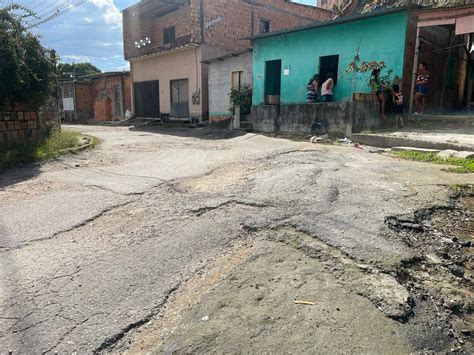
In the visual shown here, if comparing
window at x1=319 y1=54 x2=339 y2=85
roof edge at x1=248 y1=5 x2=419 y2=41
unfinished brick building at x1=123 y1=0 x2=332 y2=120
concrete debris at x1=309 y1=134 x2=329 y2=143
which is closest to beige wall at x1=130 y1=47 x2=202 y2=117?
unfinished brick building at x1=123 y1=0 x2=332 y2=120

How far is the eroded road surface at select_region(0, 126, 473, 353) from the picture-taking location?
222 cm

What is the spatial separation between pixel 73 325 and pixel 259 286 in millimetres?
1297

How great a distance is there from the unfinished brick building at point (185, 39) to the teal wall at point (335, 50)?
2380mm

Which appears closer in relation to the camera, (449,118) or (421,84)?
(449,118)

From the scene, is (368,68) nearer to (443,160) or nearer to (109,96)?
(443,160)

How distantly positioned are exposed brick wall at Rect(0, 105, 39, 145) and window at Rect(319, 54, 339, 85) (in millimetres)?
9174

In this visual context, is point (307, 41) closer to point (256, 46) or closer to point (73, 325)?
point (256, 46)

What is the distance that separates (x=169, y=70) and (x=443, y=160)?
49.3 ft

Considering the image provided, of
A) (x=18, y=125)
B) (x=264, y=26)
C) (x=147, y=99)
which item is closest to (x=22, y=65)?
(x=18, y=125)

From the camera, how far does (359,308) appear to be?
2.35 metres

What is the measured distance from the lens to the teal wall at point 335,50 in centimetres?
1045

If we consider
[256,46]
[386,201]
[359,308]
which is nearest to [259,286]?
[359,308]

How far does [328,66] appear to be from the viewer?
13.1m

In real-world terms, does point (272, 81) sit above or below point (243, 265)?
above
